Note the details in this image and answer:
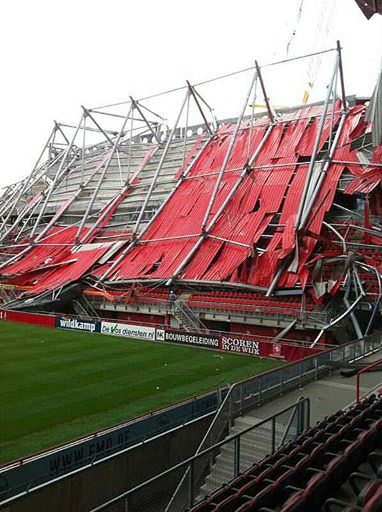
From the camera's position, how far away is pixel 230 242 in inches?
1356

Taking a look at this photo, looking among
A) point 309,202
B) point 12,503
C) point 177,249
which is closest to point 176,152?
point 177,249

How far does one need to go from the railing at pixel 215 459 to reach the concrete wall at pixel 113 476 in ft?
5.39

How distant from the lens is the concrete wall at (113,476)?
368 inches

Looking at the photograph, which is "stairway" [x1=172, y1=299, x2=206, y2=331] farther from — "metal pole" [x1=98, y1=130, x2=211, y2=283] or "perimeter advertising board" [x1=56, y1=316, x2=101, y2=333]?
"metal pole" [x1=98, y1=130, x2=211, y2=283]

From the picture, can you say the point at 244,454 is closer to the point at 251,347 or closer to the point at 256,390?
the point at 256,390

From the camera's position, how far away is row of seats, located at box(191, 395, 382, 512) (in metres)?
6.02

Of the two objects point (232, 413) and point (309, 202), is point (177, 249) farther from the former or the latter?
point (232, 413)

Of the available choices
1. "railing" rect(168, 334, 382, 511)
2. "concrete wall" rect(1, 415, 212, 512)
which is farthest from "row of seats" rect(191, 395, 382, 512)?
"concrete wall" rect(1, 415, 212, 512)

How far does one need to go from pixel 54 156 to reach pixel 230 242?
4186 cm

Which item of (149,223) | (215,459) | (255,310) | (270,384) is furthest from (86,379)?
(149,223)

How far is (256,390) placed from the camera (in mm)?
14258

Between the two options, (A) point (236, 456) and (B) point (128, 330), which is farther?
(B) point (128, 330)

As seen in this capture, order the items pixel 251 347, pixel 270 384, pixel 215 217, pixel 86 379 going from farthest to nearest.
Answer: pixel 215 217 < pixel 251 347 < pixel 86 379 < pixel 270 384

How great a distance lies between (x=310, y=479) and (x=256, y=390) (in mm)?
7355
